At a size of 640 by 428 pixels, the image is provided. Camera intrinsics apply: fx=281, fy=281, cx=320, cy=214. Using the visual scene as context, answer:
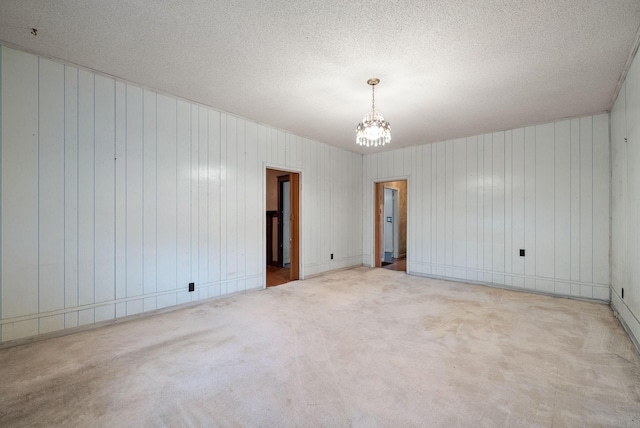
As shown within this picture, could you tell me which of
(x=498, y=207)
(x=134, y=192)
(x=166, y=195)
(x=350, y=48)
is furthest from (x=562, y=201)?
(x=134, y=192)

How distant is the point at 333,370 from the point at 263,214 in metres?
2.94

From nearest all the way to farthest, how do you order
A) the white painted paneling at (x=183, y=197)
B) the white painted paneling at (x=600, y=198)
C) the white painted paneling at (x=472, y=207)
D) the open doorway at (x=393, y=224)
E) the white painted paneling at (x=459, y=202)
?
1. the white painted paneling at (x=183, y=197)
2. the white painted paneling at (x=600, y=198)
3. the white painted paneling at (x=472, y=207)
4. the white painted paneling at (x=459, y=202)
5. the open doorway at (x=393, y=224)

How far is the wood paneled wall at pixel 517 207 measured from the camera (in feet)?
13.4

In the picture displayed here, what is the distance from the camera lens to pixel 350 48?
98.3 inches

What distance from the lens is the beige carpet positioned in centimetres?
172

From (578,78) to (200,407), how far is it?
15.1ft

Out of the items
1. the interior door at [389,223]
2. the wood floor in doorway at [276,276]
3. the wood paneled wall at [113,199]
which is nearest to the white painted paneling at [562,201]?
the interior door at [389,223]

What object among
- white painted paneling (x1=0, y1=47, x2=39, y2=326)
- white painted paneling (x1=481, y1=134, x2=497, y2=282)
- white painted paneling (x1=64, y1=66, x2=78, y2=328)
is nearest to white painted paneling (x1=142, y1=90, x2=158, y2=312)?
white painted paneling (x1=64, y1=66, x2=78, y2=328)

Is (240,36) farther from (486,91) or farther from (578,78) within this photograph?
(578,78)

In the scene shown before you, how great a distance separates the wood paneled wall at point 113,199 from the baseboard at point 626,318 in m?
4.42

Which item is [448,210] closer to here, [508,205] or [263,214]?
[508,205]

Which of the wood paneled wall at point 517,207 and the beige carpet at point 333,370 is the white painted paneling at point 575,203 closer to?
the wood paneled wall at point 517,207

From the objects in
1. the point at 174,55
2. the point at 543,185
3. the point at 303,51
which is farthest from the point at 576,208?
the point at 174,55

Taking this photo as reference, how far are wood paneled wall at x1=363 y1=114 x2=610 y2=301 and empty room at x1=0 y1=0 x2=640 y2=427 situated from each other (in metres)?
0.03
